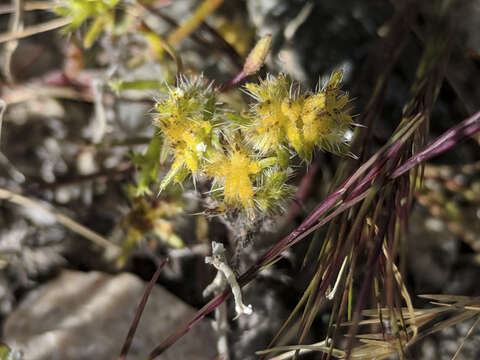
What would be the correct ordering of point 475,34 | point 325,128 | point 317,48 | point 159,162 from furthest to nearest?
point 317,48
point 475,34
point 159,162
point 325,128

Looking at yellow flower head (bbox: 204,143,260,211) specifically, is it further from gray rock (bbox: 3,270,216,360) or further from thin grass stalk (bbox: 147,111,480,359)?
gray rock (bbox: 3,270,216,360)

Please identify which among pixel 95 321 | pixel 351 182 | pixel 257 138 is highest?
pixel 257 138

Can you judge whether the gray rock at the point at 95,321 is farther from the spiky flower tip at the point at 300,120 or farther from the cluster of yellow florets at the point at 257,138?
the spiky flower tip at the point at 300,120

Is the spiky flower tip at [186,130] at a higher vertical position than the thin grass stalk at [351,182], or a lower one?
higher

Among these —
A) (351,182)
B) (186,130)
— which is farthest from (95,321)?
(351,182)

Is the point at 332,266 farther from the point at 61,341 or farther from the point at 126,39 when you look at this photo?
the point at 126,39

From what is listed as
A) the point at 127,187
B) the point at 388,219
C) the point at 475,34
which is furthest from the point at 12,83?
the point at 475,34

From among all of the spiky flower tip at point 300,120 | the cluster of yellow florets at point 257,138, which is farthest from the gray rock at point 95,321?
the spiky flower tip at point 300,120

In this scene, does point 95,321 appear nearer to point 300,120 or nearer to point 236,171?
point 236,171
